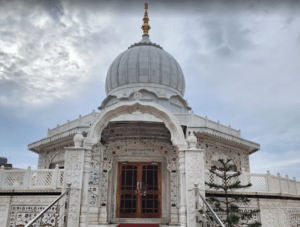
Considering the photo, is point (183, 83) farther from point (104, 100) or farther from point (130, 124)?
point (130, 124)

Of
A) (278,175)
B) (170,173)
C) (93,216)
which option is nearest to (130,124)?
(170,173)

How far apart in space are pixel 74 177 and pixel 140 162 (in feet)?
11.6

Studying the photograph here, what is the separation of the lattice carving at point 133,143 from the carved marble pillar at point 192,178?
2.87m

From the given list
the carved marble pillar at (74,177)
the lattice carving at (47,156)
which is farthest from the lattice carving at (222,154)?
the lattice carving at (47,156)

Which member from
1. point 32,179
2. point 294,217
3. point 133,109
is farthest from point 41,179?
point 294,217

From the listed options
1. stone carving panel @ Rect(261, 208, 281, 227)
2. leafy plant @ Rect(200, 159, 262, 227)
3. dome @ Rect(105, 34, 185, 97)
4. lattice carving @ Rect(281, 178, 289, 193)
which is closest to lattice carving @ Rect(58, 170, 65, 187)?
leafy plant @ Rect(200, 159, 262, 227)

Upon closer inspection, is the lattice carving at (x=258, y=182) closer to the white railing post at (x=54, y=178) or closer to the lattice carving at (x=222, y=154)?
the lattice carving at (x=222, y=154)

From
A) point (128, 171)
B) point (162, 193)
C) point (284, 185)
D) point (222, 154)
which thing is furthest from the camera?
point (222, 154)

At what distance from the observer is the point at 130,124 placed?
10.2 m

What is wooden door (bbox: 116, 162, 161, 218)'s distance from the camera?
975 cm

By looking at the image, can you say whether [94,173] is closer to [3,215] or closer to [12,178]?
[12,178]

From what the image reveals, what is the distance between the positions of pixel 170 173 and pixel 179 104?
4718mm

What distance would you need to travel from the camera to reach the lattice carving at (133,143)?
32.9 feet

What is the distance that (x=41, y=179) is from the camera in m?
7.80
